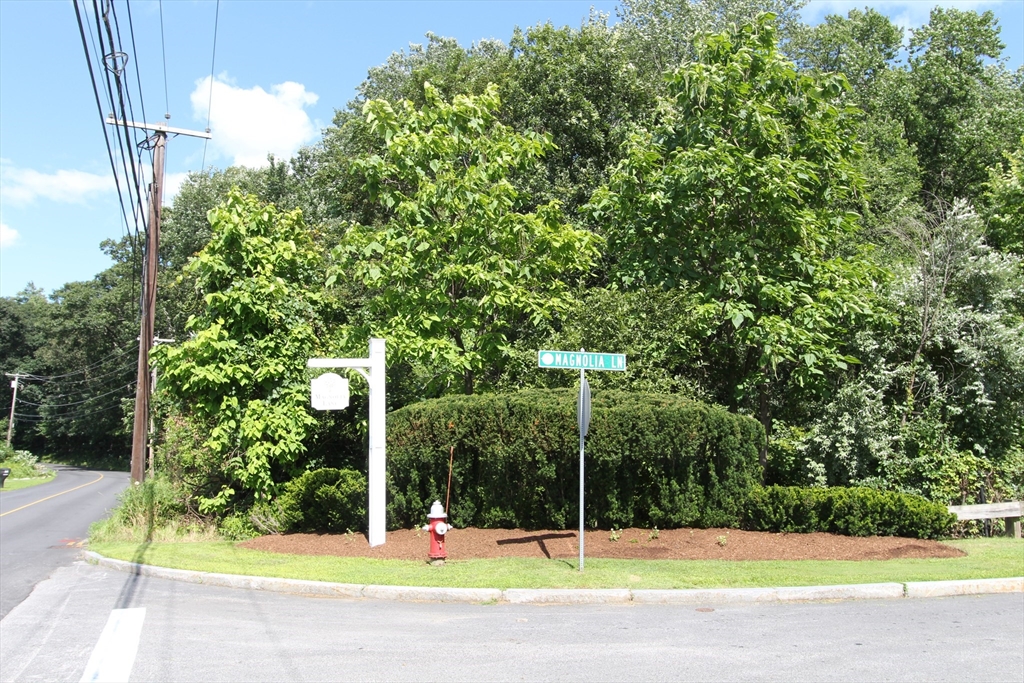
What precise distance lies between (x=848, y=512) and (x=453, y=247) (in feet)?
25.0

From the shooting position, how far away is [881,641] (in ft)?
23.2

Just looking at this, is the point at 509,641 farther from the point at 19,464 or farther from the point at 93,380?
the point at 93,380

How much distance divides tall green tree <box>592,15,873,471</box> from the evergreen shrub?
1.95m

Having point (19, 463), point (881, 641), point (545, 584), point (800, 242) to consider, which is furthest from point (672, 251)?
point (19, 463)

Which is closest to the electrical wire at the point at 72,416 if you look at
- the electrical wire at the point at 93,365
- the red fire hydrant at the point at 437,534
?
the electrical wire at the point at 93,365

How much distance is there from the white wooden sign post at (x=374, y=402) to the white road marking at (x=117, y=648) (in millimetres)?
3916

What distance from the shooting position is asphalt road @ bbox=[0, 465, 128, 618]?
1245 centimetres

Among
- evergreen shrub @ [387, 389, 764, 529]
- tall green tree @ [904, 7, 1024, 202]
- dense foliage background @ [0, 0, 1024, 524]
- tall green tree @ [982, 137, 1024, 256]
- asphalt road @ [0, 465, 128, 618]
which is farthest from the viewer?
tall green tree @ [904, 7, 1024, 202]

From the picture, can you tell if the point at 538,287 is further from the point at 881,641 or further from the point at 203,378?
the point at 881,641

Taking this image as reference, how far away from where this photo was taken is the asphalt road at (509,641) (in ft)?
Answer: 20.7

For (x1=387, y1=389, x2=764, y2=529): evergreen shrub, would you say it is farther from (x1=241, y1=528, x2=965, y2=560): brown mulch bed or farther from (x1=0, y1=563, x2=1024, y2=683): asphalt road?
(x1=0, y1=563, x2=1024, y2=683): asphalt road

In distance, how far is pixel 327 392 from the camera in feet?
41.3

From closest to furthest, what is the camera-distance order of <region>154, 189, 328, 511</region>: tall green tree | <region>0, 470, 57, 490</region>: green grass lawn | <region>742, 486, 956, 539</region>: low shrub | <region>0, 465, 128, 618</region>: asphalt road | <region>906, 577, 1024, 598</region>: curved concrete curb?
<region>906, 577, 1024, 598</region>: curved concrete curb, <region>742, 486, 956, 539</region>: low shrub, <region>0, 465, 128, 618</region>: asphalt road, <region>154, 189, 328, 511</region>: tall green tree, <region>0, 470, 57, 490</region>: green grass lawn

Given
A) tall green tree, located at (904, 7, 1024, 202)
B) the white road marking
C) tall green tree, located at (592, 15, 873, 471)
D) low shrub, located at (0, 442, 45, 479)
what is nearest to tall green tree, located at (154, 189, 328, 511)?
the white road marking
